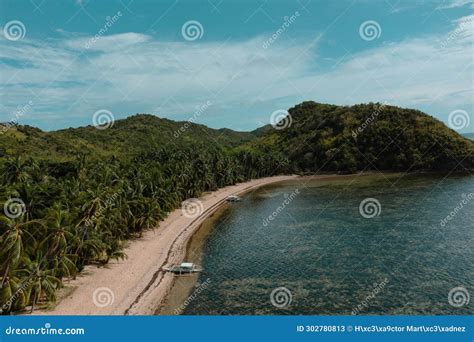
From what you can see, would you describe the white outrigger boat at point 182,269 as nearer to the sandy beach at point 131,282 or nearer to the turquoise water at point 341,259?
the sandy beach at point 131,282

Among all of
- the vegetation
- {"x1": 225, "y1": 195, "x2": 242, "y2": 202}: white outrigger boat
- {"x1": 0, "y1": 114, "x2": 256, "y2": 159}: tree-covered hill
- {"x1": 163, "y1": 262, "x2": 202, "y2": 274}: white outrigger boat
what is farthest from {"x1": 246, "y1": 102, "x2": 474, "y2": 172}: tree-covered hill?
{"x1": 163, "y1": 262, "x2": 202, "y2": 274}: white outrigger boat

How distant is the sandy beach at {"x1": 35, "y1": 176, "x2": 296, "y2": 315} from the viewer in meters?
32.6

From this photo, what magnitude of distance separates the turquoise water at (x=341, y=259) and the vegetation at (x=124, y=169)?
11.7 m

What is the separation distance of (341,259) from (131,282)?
78.1 ft

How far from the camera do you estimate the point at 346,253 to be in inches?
1885

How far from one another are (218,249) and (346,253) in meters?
16.6

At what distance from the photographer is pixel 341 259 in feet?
150

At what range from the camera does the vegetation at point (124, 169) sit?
3234 centimetres

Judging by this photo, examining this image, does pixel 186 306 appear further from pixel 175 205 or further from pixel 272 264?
pixel 175 205

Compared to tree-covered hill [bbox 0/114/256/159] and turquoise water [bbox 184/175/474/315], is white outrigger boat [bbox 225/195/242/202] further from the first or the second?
tree-covered hill [bbox 0/114/256/159]

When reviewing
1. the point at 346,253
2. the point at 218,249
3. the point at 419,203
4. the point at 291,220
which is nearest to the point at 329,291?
the point at 346,253

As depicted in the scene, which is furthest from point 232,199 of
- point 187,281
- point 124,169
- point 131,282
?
point 131,282

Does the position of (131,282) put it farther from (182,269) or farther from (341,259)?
(341,259)

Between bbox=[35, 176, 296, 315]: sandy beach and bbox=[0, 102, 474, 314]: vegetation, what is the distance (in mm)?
1520
